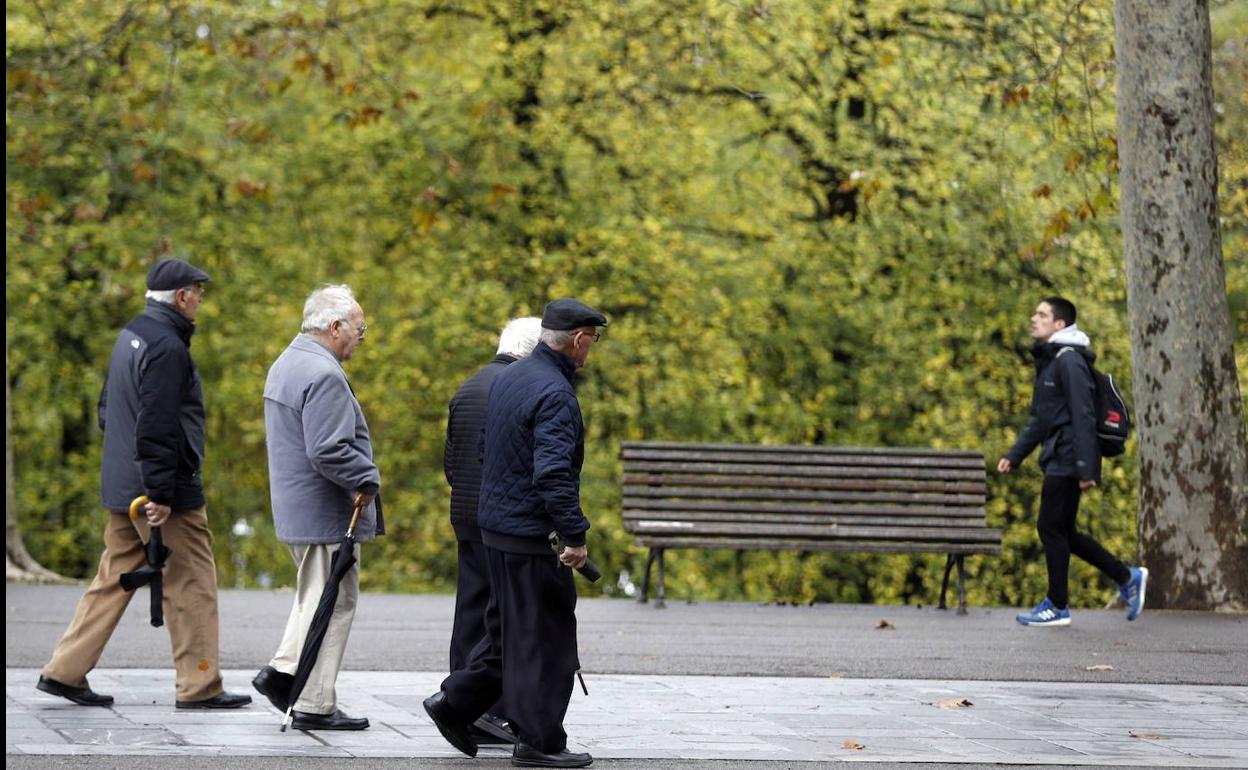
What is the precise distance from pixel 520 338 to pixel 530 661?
→ 4.48 feet

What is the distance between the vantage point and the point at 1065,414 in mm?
10820

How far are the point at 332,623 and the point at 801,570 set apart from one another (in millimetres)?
14078

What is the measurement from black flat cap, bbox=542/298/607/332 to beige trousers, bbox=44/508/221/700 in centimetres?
193

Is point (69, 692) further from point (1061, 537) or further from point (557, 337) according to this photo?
point (1061, 537)

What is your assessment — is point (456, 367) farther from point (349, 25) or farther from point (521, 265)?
point (349, 25)

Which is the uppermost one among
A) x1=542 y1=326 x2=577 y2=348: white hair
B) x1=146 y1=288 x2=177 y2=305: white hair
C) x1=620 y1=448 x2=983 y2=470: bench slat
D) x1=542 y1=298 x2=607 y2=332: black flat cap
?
x1=146 y1=288 x2=177 y2=305: white hair

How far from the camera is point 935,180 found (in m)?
17.9

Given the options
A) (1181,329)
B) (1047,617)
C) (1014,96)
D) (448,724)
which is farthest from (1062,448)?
(448,724)

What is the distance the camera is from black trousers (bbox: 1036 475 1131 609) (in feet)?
35.7

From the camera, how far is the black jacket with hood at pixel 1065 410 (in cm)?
1066

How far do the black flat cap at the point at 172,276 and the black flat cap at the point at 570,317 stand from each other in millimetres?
1886

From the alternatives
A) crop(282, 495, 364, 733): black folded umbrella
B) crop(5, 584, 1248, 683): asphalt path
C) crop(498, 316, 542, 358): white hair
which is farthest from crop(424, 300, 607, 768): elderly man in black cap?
crop(5, 584, 1248, 683): asphalt path

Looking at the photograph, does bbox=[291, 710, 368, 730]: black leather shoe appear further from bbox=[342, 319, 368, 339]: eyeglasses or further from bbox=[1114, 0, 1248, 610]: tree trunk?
bbox=[1114, 0, 1248, 610]: tree trunk

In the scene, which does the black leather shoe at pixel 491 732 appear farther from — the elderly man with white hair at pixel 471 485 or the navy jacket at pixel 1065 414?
the navy jacket at pixel 1065 414
